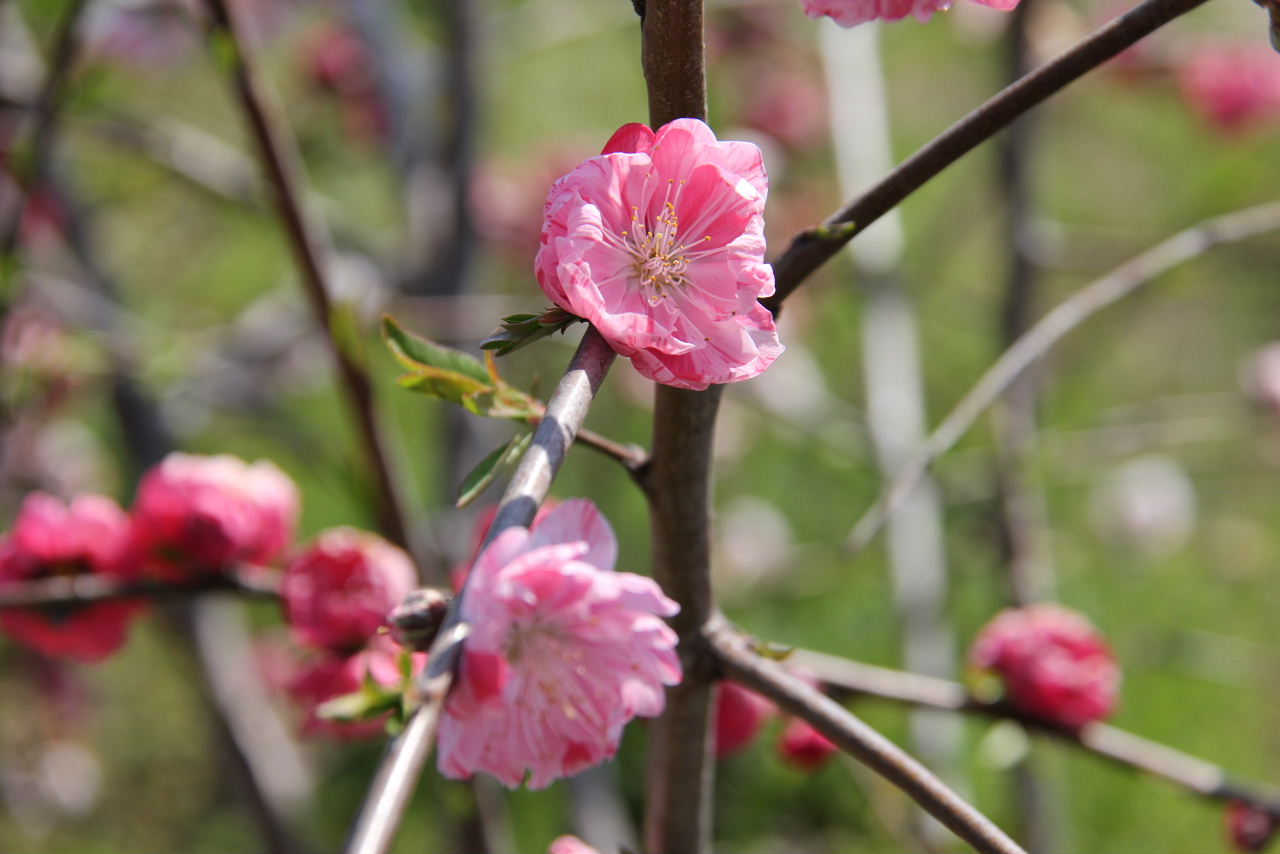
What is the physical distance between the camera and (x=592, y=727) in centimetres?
42

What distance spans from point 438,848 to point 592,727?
1809 mm

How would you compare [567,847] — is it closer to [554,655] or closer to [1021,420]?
[554,655]

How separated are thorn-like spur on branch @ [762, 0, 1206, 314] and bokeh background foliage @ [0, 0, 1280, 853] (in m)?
0.83

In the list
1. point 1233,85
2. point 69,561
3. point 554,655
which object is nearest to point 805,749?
point 554,655

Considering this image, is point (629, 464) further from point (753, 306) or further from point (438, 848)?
point (438, 848)

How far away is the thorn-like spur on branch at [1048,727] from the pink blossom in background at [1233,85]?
1928mm

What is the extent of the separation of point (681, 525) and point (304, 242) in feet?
1.91

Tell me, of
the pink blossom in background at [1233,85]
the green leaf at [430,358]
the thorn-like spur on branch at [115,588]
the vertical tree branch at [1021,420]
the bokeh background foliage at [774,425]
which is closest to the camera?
the green leaf at [430,358]

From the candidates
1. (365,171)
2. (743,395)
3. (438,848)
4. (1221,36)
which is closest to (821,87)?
(1221,36)

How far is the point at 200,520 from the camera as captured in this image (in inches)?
31.8

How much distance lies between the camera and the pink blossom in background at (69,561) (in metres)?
0.83

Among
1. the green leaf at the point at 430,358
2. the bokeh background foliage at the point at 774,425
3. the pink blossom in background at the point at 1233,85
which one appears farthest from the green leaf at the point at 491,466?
the pink blossom in background at the point at 1233,85

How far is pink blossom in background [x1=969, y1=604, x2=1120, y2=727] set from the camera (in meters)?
0.74

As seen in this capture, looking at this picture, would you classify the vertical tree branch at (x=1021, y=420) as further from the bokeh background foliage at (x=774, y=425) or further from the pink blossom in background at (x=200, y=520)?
the pink blossom in background at (x=200, y=520)
